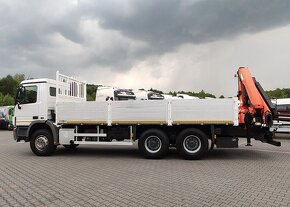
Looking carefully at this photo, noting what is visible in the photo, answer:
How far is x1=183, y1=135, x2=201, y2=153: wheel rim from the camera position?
35.3 feet

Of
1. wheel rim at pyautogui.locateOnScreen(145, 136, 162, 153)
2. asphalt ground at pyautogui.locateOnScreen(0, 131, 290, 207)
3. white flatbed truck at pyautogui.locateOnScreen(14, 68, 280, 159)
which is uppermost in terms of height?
white flatbed truck at pyautogui.locateOnScreen(14, 68, 280, 159)

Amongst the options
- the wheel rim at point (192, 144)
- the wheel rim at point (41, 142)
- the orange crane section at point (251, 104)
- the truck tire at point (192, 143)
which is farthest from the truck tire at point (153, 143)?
the wheel rim at point (41, 142)

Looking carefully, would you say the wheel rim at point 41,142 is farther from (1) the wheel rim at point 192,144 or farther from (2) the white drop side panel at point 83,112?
(1) the wheel rim at point 192,144

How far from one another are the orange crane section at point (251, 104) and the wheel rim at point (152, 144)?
286 centimetres

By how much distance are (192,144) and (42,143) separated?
18.1ft

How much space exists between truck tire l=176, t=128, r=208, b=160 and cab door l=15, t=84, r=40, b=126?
549cm

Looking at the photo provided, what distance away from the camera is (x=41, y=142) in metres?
12.0

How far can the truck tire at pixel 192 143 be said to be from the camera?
10.7 meters

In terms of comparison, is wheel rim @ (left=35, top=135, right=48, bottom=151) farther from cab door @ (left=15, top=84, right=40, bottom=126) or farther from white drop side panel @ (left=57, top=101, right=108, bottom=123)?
white drop side panel @ (left=57, top=101, right=108, bottom=123)

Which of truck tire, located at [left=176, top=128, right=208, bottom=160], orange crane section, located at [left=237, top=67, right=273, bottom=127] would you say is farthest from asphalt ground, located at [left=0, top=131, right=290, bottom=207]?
orange crane section, located at [left=237, top=67, right=273, bottom=127]

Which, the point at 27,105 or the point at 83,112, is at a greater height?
the point at 27,105

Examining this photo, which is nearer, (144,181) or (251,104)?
(144,181)

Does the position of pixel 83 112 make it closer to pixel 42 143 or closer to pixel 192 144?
pixel 42 143

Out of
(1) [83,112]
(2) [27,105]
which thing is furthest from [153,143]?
(2) [27,105]
